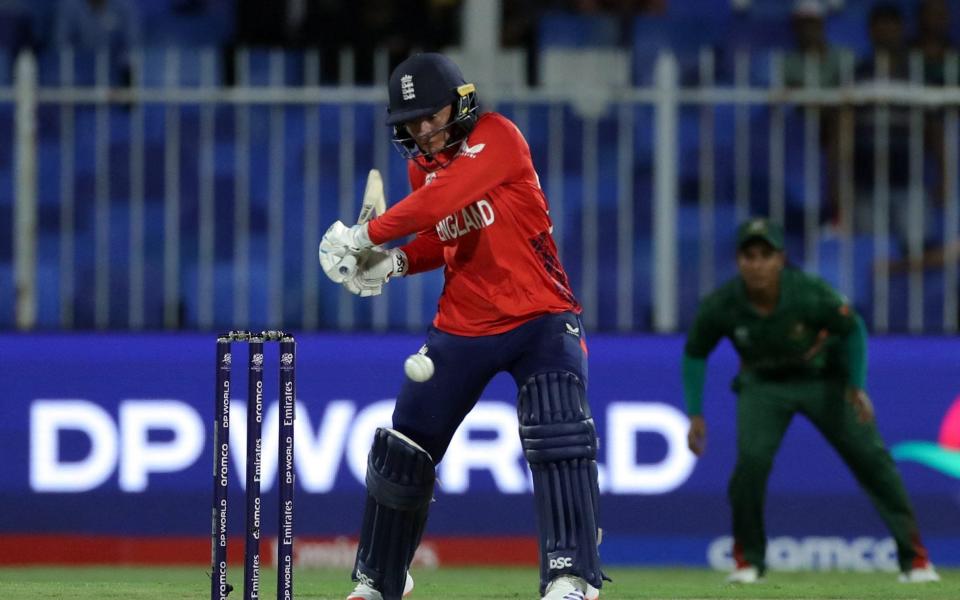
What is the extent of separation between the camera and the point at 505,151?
648 cm

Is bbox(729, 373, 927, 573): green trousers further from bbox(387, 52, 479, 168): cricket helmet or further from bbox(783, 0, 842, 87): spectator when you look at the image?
bbox(387, 52, 479, 168): cricket helmet

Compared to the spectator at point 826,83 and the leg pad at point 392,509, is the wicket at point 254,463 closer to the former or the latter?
the leg pad at point 392,509

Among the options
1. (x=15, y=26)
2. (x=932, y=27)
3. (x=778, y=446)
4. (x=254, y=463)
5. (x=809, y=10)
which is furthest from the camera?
(x=15, y=26)

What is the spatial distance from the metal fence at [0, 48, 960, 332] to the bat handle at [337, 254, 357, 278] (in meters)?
4.32

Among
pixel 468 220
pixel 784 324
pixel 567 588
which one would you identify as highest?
pixel 468 220

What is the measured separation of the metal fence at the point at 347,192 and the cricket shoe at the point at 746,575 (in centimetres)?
162

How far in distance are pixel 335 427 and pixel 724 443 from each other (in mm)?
2105

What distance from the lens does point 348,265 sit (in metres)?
6.33

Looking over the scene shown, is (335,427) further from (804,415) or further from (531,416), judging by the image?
(531,416)

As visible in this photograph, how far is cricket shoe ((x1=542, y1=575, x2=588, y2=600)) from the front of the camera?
618 centimetres

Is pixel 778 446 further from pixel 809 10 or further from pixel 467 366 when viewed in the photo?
pixel 467 366

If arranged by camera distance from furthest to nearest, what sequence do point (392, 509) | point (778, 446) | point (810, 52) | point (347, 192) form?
point (810, 52) < point (347, 192) < point (778, 446) < point (392, 509)

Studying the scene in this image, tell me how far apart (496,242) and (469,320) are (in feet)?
0.91

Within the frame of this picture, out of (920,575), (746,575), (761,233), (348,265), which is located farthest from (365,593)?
(920,575)
